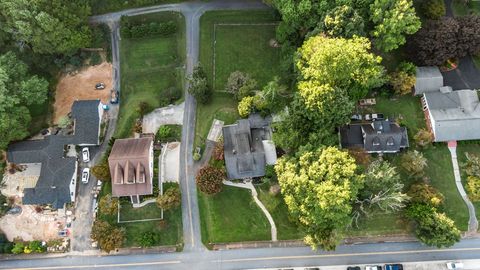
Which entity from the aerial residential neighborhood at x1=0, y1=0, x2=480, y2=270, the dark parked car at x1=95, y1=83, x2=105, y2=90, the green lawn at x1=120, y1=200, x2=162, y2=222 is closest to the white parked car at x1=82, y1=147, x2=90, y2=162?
the aerial residential neighborhood at x1=0, y1=0, x2=480, y2=270

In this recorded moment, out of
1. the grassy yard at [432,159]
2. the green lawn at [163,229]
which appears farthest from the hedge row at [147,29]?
the grassy yard at [432,159]

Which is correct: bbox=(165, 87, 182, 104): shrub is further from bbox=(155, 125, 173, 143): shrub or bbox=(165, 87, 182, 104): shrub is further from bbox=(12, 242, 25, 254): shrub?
bbox=(12, 242, 25, 254): shrub

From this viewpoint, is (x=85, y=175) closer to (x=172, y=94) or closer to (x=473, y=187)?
(x=172, y=94)

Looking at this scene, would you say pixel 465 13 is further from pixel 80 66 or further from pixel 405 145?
pixel 80 66

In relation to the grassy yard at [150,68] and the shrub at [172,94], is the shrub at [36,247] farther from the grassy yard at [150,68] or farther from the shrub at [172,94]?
the shrub at [172,94]

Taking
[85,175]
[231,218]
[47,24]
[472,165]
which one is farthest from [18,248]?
[472,165]
